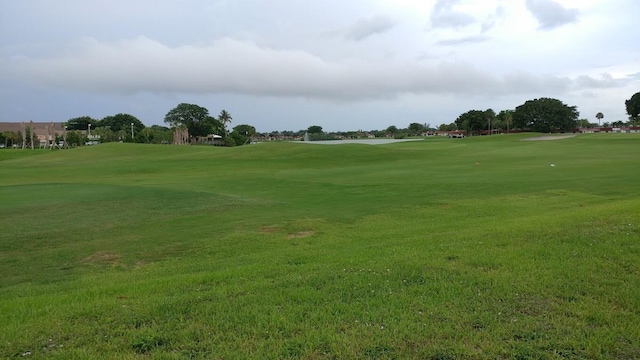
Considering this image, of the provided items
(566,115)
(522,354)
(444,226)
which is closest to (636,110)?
(566,115)

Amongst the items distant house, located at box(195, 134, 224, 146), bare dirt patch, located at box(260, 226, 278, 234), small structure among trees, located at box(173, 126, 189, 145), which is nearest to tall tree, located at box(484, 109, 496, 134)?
distant house, located at box(195, 134, 224, 146)

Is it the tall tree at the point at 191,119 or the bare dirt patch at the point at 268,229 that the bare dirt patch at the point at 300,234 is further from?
the tall tree at the point at 191,119

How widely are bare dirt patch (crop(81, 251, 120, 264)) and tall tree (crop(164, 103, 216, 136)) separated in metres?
146

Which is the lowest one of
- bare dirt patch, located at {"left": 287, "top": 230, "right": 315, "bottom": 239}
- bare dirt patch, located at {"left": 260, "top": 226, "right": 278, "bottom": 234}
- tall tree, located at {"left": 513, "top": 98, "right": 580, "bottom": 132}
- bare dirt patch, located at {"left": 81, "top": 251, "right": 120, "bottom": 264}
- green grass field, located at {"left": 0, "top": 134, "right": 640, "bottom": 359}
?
bare dirt patch, located at {"left": 81, "top": 251, "right": 120, "bottom": 264}

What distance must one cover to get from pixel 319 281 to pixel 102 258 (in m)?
6.23

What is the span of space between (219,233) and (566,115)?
13331 cm

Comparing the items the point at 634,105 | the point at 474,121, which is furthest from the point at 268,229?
the point at 474,121

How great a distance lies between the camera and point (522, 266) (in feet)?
23.4

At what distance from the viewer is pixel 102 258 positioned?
10.6 metres

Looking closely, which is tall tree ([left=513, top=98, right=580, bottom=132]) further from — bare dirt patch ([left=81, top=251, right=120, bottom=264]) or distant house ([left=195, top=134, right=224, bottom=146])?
bare dirt patch ([left=81, top=251, right=120, bottom=264])

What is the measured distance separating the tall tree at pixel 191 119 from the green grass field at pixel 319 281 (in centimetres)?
13935

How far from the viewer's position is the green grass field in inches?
187

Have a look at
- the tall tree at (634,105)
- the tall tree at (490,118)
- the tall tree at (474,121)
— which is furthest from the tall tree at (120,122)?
the tall tree at (634,105)

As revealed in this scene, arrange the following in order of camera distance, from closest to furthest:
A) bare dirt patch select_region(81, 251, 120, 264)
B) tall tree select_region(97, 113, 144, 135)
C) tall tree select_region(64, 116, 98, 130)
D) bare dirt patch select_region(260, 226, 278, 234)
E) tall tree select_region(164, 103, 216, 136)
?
1. bare dirt patch select_region(81, 251, 120, 264)
2. bare dirt patch select_region(260, 226, 278, 234)
3. tall tree select_region(164, 103, 216, 136)
4. tall tree select_region(97, 113, 144, 135)
5. tall tree select_region(64, 116, 98, 130)
